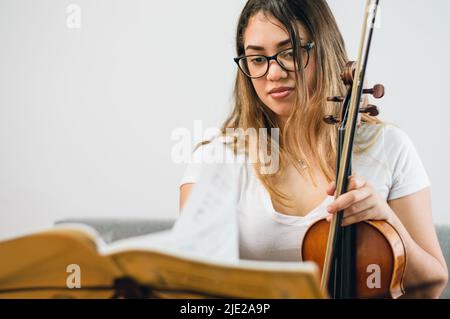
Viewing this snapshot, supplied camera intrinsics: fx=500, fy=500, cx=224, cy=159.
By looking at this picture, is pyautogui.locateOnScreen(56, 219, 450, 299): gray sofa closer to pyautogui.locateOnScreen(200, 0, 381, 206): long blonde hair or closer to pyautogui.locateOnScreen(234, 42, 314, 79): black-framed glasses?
pyautogui.locateOnScreen(200, 0, 381, 206): long blonde hair

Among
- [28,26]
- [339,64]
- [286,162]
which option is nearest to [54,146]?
[28,26]

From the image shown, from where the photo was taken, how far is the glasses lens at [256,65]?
1000 millimetres

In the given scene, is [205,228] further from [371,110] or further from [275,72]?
[275,72]

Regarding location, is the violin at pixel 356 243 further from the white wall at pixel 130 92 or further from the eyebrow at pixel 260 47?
the white wall at pixel 130 92

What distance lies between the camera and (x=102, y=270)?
39 centimetres

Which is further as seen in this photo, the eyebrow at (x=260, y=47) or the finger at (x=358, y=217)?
the eyebrow at (x=260, y=47)

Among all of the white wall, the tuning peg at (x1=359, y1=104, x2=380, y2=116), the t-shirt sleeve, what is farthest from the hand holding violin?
the white wall

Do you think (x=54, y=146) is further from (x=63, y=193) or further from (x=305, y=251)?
(x=305, y=251)

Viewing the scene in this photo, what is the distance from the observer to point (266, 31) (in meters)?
1.02

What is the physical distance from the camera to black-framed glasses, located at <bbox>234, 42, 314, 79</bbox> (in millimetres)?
987

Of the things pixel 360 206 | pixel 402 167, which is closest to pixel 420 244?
pixel 402 167

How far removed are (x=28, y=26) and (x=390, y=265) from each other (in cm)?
126

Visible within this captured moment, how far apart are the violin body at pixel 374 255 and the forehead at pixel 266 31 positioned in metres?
0.39

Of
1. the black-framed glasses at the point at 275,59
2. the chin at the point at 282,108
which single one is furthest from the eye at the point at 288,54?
the chin at the point at 282,108
